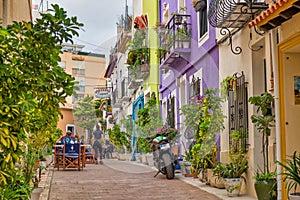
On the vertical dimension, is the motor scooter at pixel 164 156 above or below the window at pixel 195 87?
below

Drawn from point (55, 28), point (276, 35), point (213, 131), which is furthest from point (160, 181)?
point (55, 28)

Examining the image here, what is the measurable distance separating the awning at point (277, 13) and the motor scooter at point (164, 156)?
18.2ft

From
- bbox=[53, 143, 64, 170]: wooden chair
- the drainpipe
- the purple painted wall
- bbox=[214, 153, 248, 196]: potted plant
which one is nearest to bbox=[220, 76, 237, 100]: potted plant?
the purple painted wall

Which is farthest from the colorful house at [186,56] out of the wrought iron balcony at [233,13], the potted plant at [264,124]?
the potted plant at [264,124]

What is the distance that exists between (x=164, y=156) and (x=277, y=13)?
6.30m

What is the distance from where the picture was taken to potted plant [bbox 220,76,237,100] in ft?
28.4

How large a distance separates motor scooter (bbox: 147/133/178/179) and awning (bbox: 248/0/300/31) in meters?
5.54

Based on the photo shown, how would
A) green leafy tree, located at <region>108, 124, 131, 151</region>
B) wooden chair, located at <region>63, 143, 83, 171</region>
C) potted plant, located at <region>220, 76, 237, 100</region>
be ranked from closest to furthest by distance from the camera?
potted plant, located at <region>220, 76, 237, 100</region>
wooden chair, located at <region>63, 143, 83, 171</region>
green leafy tree, located at <region>108, 124, 131, 151</region>

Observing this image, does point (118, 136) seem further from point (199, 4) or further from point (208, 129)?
point (208, 129)

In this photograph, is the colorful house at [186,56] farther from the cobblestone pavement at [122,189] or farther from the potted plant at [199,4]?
the cobblestone pavement at [122,189]

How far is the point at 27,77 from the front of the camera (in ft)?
11.2

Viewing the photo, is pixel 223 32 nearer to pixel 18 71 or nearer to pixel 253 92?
pixel 253 92

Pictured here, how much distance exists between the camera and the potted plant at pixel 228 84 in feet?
28.4

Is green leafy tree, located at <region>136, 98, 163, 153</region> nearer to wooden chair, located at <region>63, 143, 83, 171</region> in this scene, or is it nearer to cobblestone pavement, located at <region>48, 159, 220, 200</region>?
wooden chair, located at <region>63, 143, 83, 171</region>
